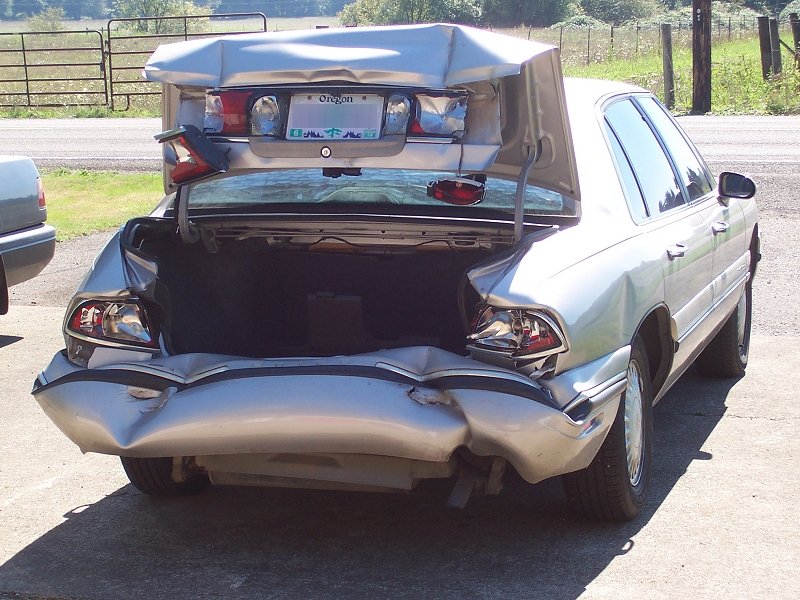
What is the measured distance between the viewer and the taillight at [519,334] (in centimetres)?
382

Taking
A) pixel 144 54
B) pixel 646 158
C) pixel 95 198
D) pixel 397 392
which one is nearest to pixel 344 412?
pixel 397 392

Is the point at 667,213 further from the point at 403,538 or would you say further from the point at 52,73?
the point at 52,73

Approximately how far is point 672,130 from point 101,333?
309 centimetres

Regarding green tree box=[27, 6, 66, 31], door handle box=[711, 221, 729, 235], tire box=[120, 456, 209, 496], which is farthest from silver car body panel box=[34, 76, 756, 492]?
green tree box=[27, 6, 66, 31]

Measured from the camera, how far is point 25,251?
775 cm

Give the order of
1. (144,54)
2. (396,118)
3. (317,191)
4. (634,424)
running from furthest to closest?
(144,54) → (317,191) → (634,424) → (396,118)

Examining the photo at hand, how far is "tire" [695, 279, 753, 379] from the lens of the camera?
21.0 feet

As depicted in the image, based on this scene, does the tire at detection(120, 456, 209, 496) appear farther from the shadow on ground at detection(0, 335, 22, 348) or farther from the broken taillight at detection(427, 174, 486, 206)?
the shadow on ground at detection(0, 335, 22, 348)

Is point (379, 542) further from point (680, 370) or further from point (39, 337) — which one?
point (39, 337)

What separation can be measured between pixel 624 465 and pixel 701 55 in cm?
1813

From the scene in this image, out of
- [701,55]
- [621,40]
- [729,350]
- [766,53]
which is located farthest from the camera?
[621,40]

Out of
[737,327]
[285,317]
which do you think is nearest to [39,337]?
[285,317]

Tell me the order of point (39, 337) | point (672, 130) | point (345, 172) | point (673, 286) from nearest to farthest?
point (345, 172) → point (673, 286) → point (672, 130) → point (39, 337)

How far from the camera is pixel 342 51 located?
4.11 meters
